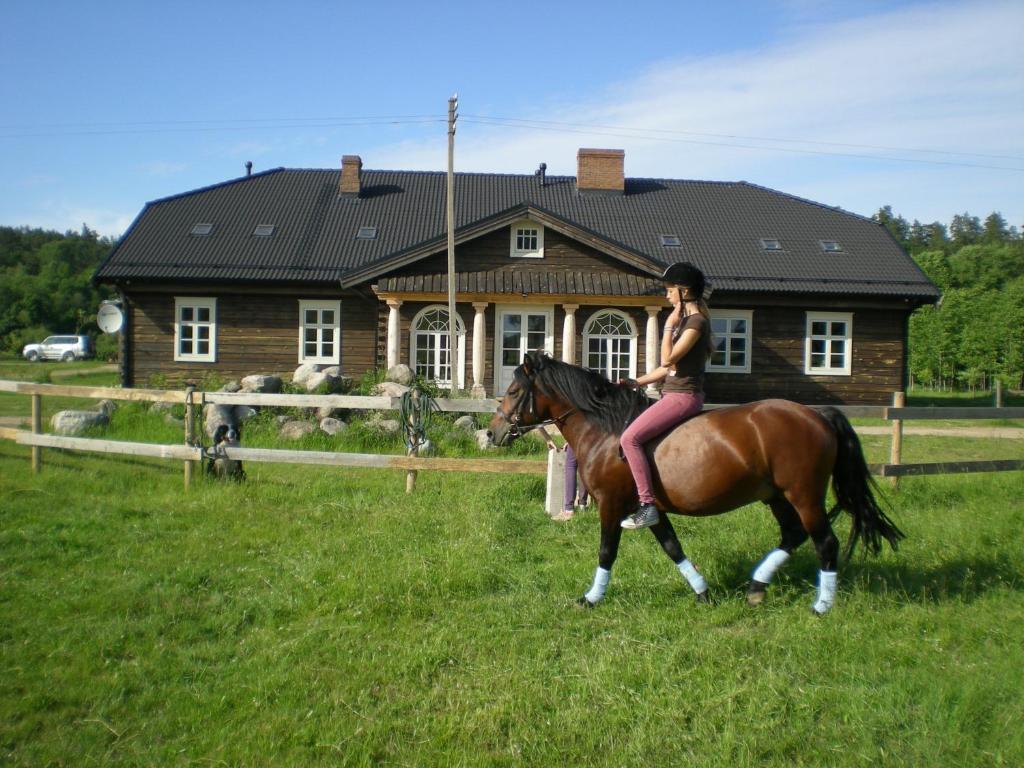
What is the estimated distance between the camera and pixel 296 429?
12742 millimetres

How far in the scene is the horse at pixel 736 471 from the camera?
5062mm

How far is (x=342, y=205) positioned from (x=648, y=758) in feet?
79.4

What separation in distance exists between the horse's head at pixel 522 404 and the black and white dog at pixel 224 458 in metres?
4.38

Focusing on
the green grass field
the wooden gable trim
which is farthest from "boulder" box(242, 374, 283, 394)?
the green grass field

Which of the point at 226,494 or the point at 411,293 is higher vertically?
the point at 411,293

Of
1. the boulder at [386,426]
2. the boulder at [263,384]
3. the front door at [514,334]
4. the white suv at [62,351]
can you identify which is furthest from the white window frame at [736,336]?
the white suv at [62,351]

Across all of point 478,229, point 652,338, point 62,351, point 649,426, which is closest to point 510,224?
point 478,229

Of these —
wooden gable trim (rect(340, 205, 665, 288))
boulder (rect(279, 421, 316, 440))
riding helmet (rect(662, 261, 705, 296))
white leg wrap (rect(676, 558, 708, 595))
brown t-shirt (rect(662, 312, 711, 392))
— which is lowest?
white leg wrap (rect(676, 558, 708, 595))

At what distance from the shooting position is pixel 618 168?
1055 inches

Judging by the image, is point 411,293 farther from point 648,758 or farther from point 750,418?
point 648,758

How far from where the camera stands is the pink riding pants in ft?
17.1

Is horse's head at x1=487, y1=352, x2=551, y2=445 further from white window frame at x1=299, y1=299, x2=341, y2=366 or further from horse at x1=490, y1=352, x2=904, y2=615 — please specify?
white window frame at x1=299, y1=299, x2=341, y2=366

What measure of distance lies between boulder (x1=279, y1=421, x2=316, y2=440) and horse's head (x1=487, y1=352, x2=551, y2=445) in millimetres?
7204

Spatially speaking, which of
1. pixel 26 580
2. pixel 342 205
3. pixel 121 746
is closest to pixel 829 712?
pixel 121 746
